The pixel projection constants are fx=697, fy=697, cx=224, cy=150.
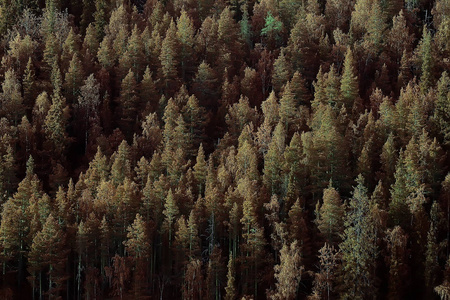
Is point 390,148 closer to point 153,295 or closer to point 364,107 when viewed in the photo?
point 364,107

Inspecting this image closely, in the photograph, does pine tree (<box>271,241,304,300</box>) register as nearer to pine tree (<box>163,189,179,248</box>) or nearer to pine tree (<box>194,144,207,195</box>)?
pine tree (<box>163,189,179,248</box>)

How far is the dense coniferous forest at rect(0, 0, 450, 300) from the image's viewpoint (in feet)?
232

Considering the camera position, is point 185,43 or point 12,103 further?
point 185,43

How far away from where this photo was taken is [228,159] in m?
83.2

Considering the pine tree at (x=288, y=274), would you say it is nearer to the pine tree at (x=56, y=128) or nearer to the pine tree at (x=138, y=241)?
the pine tree at (x=138, y=241)

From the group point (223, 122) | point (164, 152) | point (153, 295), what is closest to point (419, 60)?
point (223, 122)

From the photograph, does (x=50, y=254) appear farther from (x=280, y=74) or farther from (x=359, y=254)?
(x=280, y=74)

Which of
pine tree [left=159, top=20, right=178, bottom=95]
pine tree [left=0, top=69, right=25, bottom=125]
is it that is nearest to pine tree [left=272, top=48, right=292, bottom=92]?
pine tree [left=159, top=20, right=178, bottom=95]

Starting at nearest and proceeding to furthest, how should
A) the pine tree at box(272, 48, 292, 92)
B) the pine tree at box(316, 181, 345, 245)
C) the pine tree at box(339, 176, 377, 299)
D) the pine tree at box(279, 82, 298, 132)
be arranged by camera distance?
the pine tree at box(339, 176, 377, 299) < the pine tree at box(316, 181, 345, 245) < the pine tree at box(279, 82, 298, 132) < the pine tree at box(272, 48, 292, 92)

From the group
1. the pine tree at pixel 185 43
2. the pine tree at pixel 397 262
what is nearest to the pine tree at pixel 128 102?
the pine tree at pixel 185 43

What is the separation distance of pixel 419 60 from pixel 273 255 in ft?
160

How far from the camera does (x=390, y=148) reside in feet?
264

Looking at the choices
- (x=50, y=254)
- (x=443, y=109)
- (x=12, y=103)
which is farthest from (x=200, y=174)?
(x=12, y=103)

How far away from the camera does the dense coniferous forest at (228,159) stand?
70.6 metres
